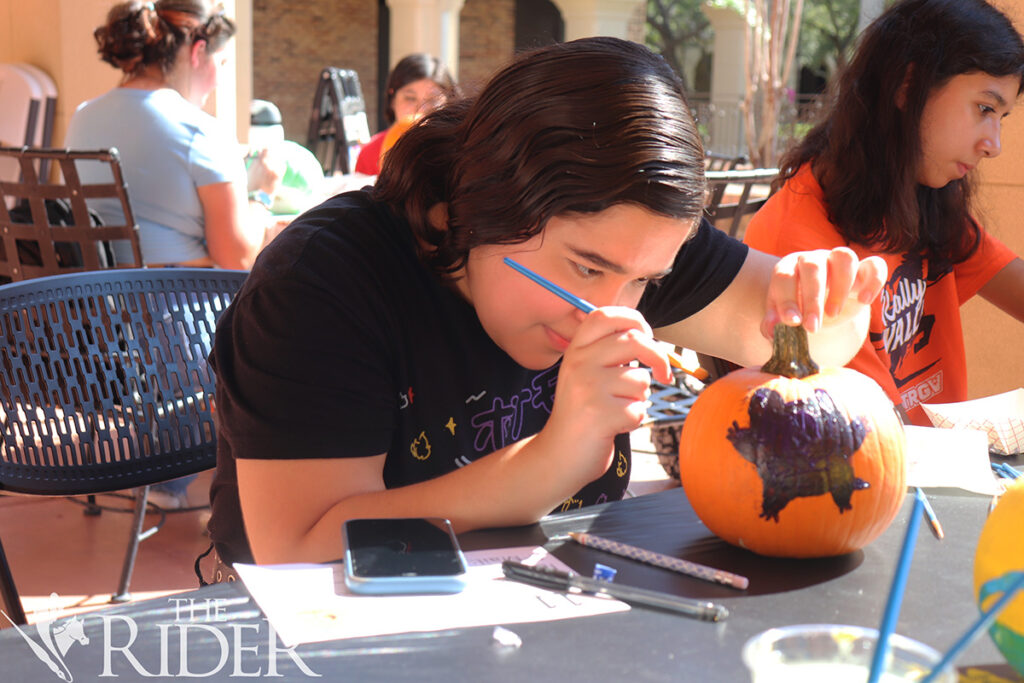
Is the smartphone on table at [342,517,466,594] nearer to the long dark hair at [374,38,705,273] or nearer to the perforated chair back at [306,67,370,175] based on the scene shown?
the long dark hair at [374,38,705,273]

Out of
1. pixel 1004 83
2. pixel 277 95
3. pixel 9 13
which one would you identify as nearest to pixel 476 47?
pixel 277 95

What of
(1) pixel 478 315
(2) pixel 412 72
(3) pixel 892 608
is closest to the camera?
(3) pixel 892 608

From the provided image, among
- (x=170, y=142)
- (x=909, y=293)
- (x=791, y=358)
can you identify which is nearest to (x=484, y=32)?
(x=170, y=142)

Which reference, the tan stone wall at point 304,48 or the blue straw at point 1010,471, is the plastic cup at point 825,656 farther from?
the tan stone wall at point 304,48

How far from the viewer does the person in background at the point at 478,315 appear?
0.92 m

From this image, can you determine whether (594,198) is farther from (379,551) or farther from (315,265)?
(379,551)

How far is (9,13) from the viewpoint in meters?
5.34

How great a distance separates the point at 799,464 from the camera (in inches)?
33.2

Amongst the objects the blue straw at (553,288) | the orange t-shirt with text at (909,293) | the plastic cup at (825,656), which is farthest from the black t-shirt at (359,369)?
the orange t-shirt with text at (909,293)

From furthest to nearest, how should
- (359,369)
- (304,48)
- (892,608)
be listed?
(304,48), (359,369), (892,608)

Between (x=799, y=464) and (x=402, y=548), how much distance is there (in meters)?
0.32

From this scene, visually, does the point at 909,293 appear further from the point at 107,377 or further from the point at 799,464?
the point at 107,377

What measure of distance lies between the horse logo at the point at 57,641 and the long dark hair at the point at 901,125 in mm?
1495

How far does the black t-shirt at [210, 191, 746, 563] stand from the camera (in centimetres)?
100
